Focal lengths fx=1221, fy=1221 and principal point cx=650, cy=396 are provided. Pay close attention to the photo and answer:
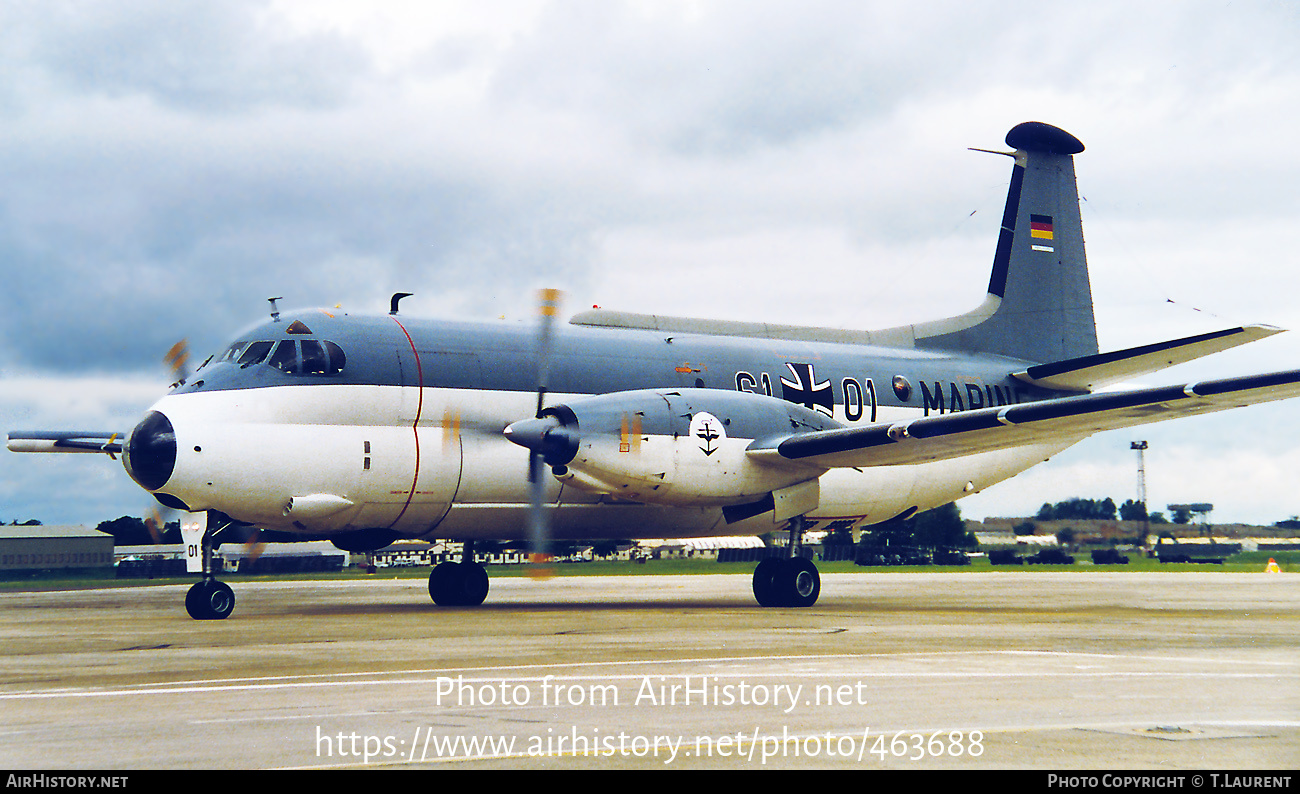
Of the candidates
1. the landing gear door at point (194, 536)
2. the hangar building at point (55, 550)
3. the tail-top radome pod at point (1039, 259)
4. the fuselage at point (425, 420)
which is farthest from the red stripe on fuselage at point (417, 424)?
the hangar building at point (55, 550)

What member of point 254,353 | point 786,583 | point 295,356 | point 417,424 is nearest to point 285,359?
point 295,356

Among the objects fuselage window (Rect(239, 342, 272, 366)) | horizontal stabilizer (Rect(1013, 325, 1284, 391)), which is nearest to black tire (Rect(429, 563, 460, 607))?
fuselage window (Rect(239, 342, 272, 366))

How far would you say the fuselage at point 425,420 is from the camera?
717 inches

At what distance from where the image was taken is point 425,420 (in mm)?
19828

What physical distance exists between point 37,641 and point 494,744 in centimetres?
1113

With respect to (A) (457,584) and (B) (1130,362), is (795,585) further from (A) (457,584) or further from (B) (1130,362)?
(B) (1130,362)

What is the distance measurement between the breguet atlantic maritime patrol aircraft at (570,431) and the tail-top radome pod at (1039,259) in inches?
132

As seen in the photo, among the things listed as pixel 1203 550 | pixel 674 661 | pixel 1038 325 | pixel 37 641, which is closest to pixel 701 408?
pixel 674 661

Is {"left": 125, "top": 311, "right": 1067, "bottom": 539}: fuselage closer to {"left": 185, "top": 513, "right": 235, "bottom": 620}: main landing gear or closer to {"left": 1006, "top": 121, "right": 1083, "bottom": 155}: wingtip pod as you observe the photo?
{"left": 185, "top": 513, "right": 235, "bottom": 620}: main landing gear

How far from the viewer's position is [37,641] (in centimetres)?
1598

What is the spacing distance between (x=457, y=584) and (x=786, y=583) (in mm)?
6057

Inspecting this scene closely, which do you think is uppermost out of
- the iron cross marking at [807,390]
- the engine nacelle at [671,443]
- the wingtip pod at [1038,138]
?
the wingtip pod at [1038,138]

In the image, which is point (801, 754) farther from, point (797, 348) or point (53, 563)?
point (53, 563)

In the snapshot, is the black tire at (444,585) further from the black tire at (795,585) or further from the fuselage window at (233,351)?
the black tire at (795,585)
